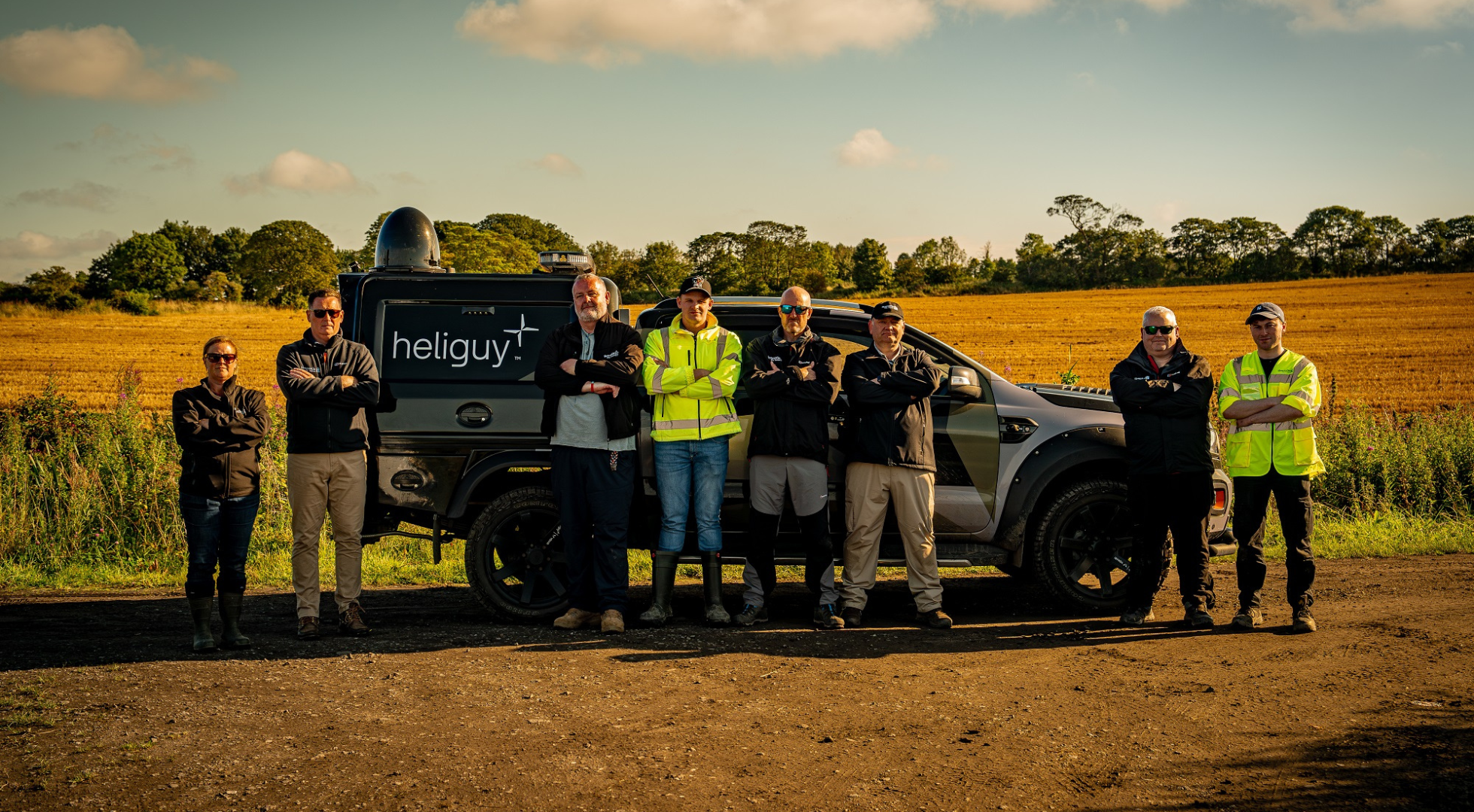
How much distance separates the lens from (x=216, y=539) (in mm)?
5539

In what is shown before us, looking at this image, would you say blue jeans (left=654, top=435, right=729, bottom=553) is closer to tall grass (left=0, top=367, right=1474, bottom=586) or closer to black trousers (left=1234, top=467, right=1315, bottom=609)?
tall grass (left=0, top=367, right=1474, bottom=586)

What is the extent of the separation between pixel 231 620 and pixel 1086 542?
5.19 m

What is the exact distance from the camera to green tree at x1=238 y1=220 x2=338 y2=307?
201 feet

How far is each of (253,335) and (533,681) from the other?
37.1m

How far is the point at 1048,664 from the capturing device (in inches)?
204

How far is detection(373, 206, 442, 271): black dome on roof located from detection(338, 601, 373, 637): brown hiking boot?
2233 millimetres

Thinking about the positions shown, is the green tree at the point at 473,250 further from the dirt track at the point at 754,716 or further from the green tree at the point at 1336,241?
the green tree at the point at 1336,241

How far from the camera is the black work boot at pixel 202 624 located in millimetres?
5414

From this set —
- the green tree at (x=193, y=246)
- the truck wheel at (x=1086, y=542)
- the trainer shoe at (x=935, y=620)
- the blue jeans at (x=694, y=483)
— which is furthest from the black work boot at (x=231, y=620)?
the green tree at (x=193, y=246)

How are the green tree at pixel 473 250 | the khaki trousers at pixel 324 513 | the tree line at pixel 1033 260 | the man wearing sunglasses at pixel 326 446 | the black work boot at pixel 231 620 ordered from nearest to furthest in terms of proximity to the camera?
the black work boot at pixel 231 620, the man wearing sunglasses at pixel 326 446, the khaki trousers at pixel 324 513, the green tree at pixel 473 250, the tree line at pixel 1033 260

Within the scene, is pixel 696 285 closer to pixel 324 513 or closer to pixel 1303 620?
pixel 324 513

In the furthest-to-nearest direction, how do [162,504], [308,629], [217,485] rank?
[162,504], [308,629], [217,485]

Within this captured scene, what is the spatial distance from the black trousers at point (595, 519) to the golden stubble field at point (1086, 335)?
16167mm

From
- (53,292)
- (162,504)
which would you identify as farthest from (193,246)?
(162,504)
